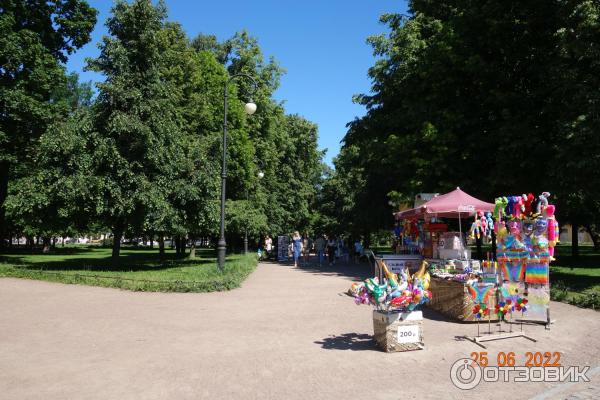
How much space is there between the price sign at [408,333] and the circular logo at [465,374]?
81 centimetres

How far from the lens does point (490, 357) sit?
7.16 m

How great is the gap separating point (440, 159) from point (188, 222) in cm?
1261

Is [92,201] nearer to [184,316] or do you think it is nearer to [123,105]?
[123,105]

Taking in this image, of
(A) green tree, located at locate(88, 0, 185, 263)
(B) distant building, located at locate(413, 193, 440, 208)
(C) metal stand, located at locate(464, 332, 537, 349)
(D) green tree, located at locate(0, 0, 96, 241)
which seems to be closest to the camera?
(C) metal stand, located at locate(464, 332, 537, 349)

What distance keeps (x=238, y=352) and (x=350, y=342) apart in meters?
1.99

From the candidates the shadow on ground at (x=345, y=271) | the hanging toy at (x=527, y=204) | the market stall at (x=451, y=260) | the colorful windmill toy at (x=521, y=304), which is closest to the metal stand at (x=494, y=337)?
the colorful windmill toy at (x=521, y=304)

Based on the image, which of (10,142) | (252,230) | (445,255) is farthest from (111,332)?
(252,230)

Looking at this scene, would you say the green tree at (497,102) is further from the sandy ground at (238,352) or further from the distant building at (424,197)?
the sandy ground at (238,352)

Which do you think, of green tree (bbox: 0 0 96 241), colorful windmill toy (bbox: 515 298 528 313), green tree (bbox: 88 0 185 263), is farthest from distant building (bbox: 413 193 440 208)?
green tree (bbox: 0 0 96 241)

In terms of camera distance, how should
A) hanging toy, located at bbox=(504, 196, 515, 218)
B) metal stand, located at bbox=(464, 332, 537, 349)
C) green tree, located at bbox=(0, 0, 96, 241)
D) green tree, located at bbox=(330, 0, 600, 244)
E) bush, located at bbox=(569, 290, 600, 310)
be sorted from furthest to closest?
1. green tree, located at bbox=(0, 0, 96, 241)
2. green tree, located at bbox=(330, 0, 600, 244)
3. bush, located at bbox=(569, 290, 600, 310)
4. hanging toy, located at bbox=(504, 196, 515, 218)
5. metal stand, located at bbox=(464, 332, 537, 349)

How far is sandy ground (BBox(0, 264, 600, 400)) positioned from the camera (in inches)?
222

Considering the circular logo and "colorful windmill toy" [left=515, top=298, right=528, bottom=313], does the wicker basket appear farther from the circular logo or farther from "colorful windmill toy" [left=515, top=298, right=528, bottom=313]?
"colorful windmill toy" [left=515, top=298, right=528, bottom=313]

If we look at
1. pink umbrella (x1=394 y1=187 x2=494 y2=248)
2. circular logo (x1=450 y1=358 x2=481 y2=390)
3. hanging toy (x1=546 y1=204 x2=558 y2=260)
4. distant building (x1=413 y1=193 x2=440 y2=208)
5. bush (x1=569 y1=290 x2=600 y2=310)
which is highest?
distant building (x1=413 y1=193 x2=440 y2=208)

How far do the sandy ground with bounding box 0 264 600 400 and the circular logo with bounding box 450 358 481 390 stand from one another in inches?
4.6
